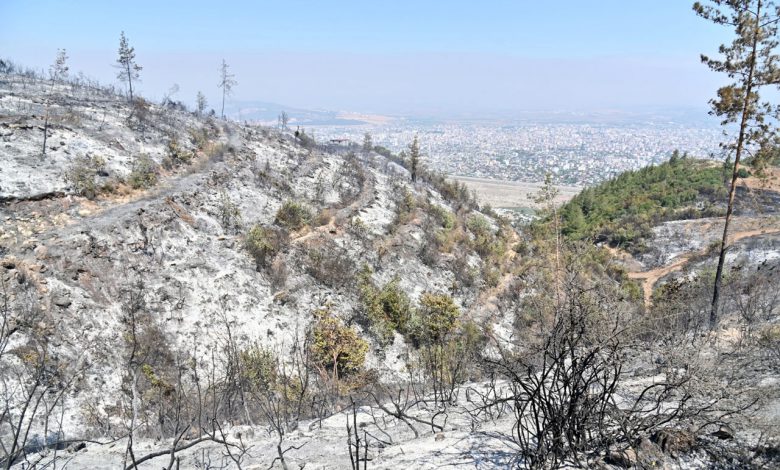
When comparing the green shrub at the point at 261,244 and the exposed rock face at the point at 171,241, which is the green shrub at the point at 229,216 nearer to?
the exposed rock face at the point at 171,241

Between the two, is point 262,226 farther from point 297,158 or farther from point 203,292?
point 297,158

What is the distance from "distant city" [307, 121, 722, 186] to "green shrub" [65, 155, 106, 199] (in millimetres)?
33684

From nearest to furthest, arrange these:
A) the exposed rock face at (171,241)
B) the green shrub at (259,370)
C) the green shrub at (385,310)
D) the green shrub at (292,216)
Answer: the green shrub at (259,370) < the exposed rock face at (171,241) < the green shrub at (385,310) < the green shrub at (292,216)

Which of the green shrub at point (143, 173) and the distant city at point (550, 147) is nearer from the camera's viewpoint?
the green shrub at point (143, 173)

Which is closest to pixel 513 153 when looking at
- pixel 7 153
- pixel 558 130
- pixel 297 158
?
pixel 558 130

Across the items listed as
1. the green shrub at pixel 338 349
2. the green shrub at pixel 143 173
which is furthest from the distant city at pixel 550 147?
the green shrub at pixel 338 349

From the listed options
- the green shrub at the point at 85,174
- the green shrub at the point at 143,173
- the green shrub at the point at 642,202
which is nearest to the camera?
the green shrub at the point at 85,174

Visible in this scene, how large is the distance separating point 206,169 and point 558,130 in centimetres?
13801

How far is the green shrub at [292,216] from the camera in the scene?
53.2 feet

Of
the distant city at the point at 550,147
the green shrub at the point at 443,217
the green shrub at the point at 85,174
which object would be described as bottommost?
the green shrub at the point at 443,217

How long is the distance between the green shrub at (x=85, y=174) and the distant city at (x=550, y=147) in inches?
1326

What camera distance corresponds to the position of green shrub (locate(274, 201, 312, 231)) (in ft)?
53.2

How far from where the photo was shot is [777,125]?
423 inches

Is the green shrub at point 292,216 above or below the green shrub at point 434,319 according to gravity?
above
